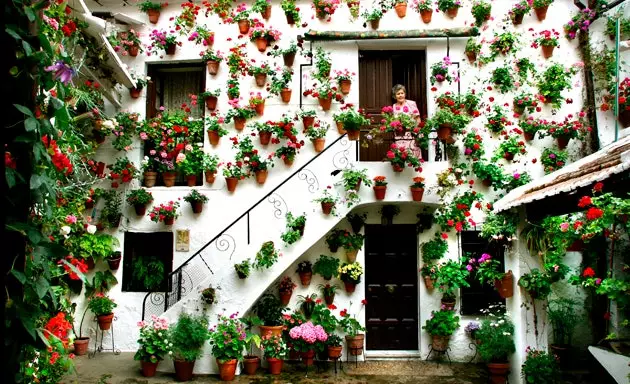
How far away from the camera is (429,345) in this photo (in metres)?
8.23

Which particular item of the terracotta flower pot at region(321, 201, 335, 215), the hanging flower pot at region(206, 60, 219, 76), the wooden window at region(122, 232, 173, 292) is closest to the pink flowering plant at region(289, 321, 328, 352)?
the terracotta flower pot at region(321, 201, 335, 215)

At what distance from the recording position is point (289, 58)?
8.79 meters

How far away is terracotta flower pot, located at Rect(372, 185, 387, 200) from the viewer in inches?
305

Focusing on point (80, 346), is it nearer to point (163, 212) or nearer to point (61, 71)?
point (163, 212)

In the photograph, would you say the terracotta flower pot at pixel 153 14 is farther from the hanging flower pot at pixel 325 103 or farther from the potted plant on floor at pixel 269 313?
the potted plant on floor at pixel 269 313

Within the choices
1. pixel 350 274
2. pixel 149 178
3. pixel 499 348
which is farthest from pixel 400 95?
pixel 149 178

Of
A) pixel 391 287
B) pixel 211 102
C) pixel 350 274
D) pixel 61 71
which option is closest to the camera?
pixel 61 71

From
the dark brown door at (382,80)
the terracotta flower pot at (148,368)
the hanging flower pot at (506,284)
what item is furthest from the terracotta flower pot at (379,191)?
the terracotta flower pot at (148,368)

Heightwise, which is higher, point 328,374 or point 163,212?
point 163,212

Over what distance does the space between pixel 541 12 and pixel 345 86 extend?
144 inches

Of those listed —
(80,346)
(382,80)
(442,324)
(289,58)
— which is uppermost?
(289,58)

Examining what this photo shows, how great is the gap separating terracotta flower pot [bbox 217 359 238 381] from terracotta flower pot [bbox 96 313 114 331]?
2385 mm

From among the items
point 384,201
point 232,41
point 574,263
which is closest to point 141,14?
point 232,41

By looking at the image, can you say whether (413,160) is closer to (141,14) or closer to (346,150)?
(346,150)
